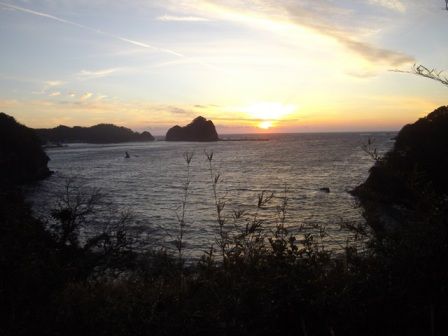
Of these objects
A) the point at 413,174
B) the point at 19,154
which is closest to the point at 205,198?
the point at 413,174

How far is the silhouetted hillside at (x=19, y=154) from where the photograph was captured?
63781mm

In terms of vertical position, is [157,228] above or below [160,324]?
below

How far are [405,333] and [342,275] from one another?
1.03 meters

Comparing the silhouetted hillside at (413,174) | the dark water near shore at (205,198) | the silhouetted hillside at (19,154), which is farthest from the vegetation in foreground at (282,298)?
the silhouetted hillside at (19,154)

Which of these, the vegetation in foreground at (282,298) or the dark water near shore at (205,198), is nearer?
the vegetation in foreground at (282,298)

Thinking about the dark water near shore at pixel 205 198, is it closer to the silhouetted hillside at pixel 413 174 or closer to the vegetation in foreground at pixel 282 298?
the silhouetted hillside at pixel 413 174

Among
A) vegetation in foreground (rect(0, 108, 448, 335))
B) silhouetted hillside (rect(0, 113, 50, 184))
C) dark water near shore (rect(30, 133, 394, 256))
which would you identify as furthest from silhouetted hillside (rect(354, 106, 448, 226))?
silhouetted hillside (rect(0, 113, 50, 184))

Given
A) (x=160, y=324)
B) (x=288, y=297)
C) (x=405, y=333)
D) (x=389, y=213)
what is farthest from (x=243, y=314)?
(x=389, y=213)

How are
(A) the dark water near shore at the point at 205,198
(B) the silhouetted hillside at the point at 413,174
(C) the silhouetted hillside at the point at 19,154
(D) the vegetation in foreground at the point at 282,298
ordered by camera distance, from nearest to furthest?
1. (D) the vegetation in foreground at the point at 282,298
2. (B) the silhouetted hillside at the point at 413,174
3. (A) the dark water near shore at the point at 205,198
4. (C) the silhouetted hillside at the point at 19,154

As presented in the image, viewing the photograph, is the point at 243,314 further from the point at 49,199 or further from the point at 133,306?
the point at 49,199

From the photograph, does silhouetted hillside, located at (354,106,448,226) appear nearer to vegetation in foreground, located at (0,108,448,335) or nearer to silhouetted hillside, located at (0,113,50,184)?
vegetation in foreground, located at (0,108,448,335)

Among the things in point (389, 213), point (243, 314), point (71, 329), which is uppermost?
point (243, 314)

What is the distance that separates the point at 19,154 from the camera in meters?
67.9

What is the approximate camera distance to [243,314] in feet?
15.8
